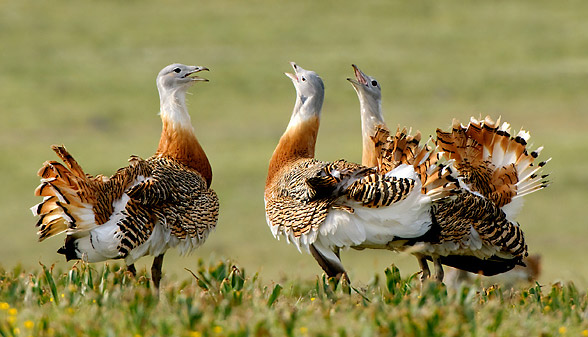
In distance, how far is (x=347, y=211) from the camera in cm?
551

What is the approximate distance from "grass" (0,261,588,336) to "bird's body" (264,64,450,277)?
1.84 feet

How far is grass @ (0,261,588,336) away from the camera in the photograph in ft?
11.7

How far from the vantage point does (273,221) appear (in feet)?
19.2

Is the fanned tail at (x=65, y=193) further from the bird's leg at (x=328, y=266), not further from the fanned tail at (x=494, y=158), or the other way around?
the fanned tail at (x=494, y=158)

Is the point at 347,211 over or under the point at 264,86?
under

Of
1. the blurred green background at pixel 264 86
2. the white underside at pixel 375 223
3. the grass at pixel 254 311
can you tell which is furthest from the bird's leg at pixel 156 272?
the blurred green background at pixel 264 86

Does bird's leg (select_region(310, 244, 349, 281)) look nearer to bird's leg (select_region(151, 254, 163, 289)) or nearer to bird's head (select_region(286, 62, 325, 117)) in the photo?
bird's leg (select_region(151, 254, 163, 289))

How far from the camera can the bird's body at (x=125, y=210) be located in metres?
5.47

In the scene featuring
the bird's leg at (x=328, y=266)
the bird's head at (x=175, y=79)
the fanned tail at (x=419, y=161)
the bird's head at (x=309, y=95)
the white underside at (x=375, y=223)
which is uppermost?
the bird's head at (x=175, y=79)

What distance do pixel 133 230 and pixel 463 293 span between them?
7.23 ft

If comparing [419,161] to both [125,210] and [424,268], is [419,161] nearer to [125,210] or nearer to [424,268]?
[424,268]

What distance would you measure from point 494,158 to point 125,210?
2601mm

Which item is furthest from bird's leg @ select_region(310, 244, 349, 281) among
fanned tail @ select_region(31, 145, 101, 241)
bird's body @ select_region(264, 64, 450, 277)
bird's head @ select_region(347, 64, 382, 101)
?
bird's head @ select_region(347, 64, 382, 101)

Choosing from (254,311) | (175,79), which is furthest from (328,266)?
(175,79)
